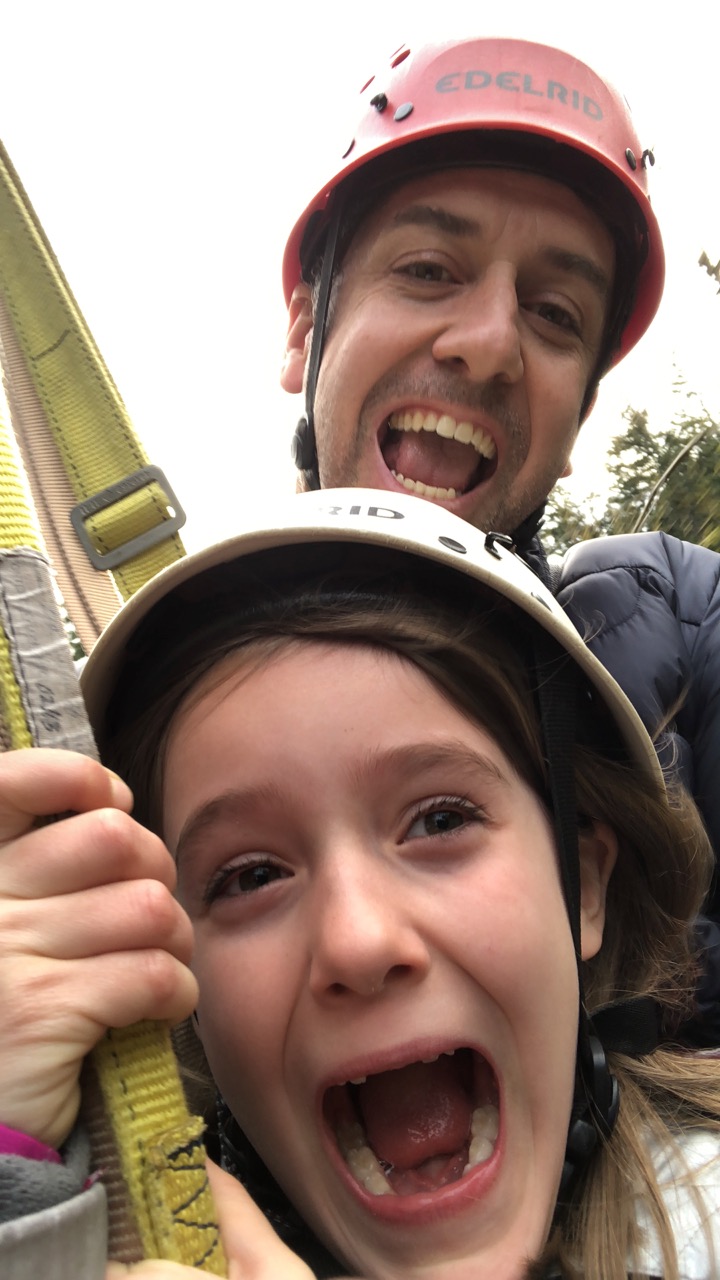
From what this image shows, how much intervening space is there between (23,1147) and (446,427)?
2.30 m

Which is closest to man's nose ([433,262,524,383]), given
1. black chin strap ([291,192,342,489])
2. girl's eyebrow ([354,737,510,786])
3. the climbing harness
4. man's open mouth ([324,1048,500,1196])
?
black chin strap ([291,192,342,489])

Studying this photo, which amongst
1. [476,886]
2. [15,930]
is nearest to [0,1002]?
[15,930]

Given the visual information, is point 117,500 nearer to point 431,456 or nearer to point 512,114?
point 431,456

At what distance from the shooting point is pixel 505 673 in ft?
5.84

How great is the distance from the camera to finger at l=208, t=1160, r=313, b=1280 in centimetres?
97

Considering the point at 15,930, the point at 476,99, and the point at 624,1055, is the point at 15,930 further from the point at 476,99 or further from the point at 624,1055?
the point at 476,99

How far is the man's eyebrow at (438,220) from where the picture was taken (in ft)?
9.11

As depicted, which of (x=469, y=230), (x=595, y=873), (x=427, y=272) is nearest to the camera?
(x=595, y=873)

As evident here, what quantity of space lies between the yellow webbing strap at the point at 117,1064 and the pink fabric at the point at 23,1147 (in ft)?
0.25

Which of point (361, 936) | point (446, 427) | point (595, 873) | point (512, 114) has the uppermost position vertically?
point (512, 114)

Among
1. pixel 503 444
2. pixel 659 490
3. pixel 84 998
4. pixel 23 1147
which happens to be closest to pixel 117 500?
pixel 84 998

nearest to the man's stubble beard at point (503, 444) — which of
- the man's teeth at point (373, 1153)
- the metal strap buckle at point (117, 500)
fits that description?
the metal strap buckle at point (117, 500)

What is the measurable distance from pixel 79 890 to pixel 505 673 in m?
0.99

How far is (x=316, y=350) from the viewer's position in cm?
313
